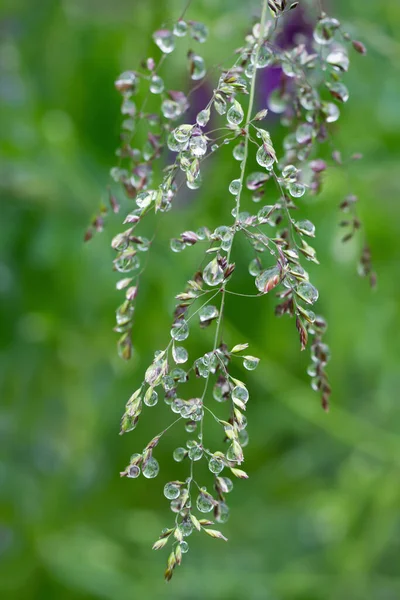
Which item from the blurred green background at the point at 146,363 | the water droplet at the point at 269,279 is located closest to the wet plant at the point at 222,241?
the water droplet at the point at 269,279

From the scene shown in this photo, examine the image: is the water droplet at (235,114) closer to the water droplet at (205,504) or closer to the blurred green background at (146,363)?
the water droplet at (205,504)

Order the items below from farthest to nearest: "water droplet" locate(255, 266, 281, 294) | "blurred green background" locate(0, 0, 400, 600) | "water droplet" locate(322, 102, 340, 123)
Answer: "blurred green background" locate(0, 0, 400, 600)
"water droplet" locate(322, 102, 340, 123)
"water droplet" locate(255, 266, 281, 294)

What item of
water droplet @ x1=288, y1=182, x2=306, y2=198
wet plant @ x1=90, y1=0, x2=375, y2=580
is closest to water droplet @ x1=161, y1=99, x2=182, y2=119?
wet plant @ x1=90, y1=0, x2=375, y2=580

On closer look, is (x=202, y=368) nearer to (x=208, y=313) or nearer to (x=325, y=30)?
(x=208, y=313)

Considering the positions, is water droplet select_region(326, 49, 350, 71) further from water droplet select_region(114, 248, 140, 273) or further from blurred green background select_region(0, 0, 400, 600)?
blurred green background select_region(0, 0, 400, 600)

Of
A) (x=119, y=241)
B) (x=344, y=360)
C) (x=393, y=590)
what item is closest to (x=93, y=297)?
(x=344, y=360)

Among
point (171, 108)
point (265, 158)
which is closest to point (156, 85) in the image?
point (171, 108)
